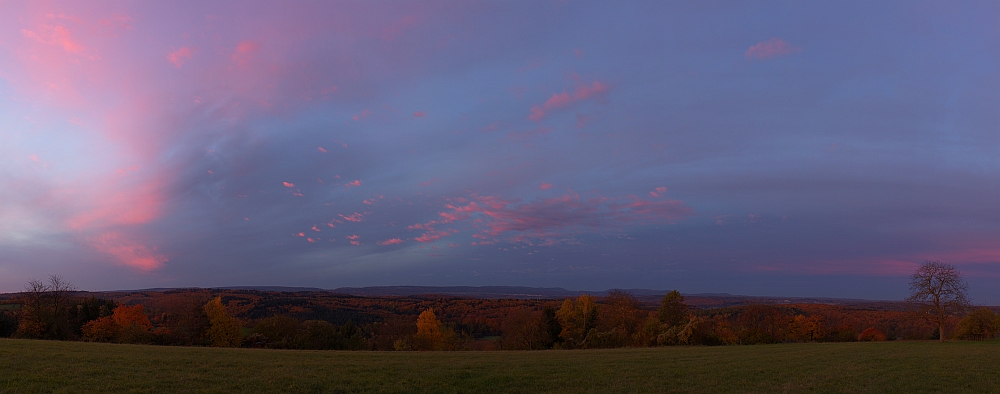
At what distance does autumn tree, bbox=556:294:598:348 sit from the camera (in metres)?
48.5

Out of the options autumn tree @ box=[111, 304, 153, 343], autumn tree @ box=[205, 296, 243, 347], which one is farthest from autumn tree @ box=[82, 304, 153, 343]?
autumn tree @ box=[205, 296, 243, 347]

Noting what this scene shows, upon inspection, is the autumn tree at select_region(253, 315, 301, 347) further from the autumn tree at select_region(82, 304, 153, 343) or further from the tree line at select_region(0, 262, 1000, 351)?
the autumn tree at select_region(82, 304, 153, 343)

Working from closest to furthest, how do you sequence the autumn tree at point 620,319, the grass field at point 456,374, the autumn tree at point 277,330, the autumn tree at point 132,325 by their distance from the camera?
the grass field at point 456,374 → the autumn tree at point 132,325 → the autumn tree at point 620,319 → the autumn tree at point 277,330

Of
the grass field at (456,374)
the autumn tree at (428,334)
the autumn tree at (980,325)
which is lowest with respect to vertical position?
the autumn tree at (428,334)

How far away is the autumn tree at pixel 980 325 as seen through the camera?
37594mm

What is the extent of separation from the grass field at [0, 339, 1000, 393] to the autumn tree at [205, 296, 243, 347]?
102ft

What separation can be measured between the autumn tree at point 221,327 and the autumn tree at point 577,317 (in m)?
34.6

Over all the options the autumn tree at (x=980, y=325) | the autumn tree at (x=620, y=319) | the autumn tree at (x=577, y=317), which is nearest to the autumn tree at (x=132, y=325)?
the autumn tree at (x=577, y=317)

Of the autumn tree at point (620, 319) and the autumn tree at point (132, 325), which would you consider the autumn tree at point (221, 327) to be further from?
the autumn tree at point (620, 319)

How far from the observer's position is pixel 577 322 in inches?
1951

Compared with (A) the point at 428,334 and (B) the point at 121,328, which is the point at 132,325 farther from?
(A) the point at 428,334

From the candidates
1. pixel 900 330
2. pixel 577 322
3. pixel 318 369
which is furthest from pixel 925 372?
pixel 900 330

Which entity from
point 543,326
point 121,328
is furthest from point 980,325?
point 121,328

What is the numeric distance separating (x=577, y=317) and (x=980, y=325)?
34.1m
